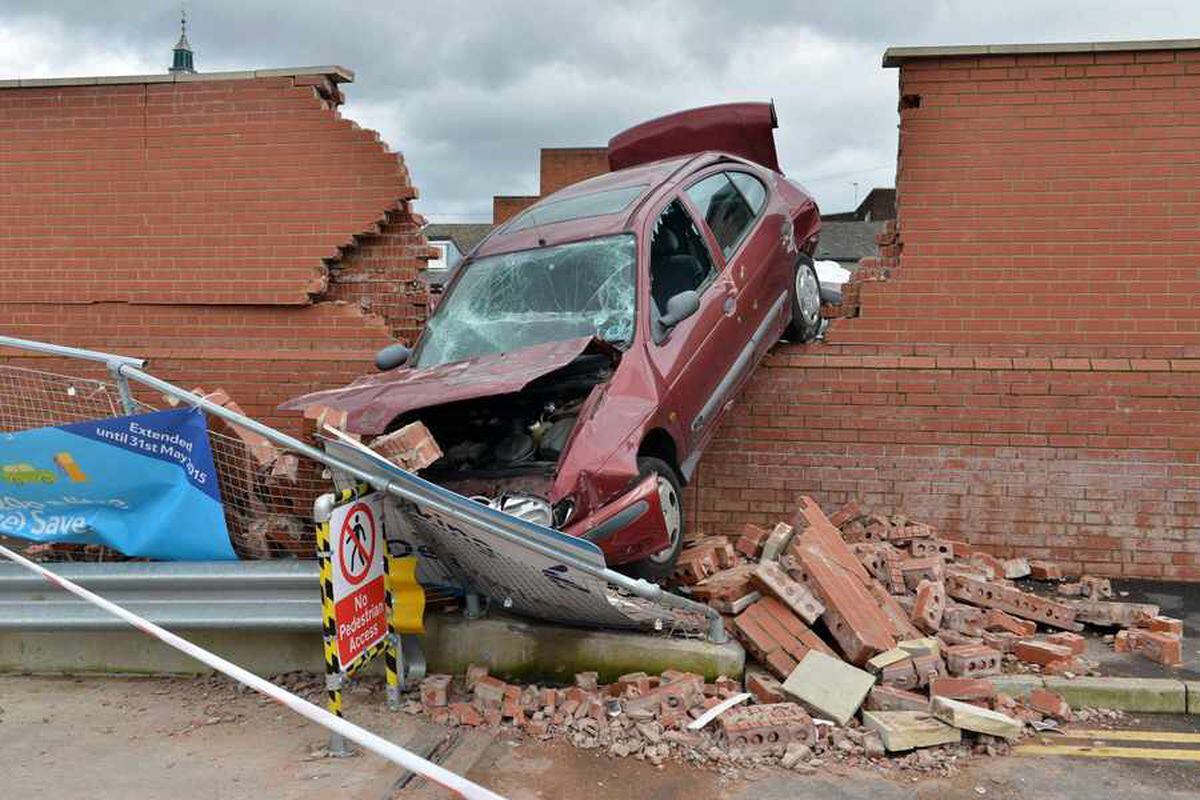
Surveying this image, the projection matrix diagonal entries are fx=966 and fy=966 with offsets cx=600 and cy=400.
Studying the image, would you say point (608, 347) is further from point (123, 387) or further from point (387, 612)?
point (123, 387)

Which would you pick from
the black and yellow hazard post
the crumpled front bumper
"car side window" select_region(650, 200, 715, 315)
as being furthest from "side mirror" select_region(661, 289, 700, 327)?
the black and yellow hazard post

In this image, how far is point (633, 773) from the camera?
4.31 meters

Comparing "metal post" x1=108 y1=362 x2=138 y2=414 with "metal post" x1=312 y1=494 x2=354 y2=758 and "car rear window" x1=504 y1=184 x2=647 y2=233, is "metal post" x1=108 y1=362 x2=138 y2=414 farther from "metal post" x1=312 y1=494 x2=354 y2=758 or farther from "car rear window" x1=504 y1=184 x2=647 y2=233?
"car rear window" x1=504 y1=184 x2=647 y2=233

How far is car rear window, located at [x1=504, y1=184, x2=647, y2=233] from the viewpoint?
21.5 feet

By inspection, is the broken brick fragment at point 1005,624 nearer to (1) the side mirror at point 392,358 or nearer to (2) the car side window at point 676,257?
(2) the car side window at point 676,257

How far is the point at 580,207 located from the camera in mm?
6770

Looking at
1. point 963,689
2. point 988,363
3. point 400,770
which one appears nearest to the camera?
point 400,770

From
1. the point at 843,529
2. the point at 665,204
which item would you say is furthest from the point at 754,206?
the point at 843,529

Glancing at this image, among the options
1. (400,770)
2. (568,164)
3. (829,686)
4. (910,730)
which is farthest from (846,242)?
(400,770)

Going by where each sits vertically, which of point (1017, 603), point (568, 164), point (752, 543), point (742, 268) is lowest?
point (1017, 603)

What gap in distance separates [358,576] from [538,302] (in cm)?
232

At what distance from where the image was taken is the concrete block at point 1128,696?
493cm

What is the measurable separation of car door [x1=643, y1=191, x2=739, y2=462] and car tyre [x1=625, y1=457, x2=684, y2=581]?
26 centimetres

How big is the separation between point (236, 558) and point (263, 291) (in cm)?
330
